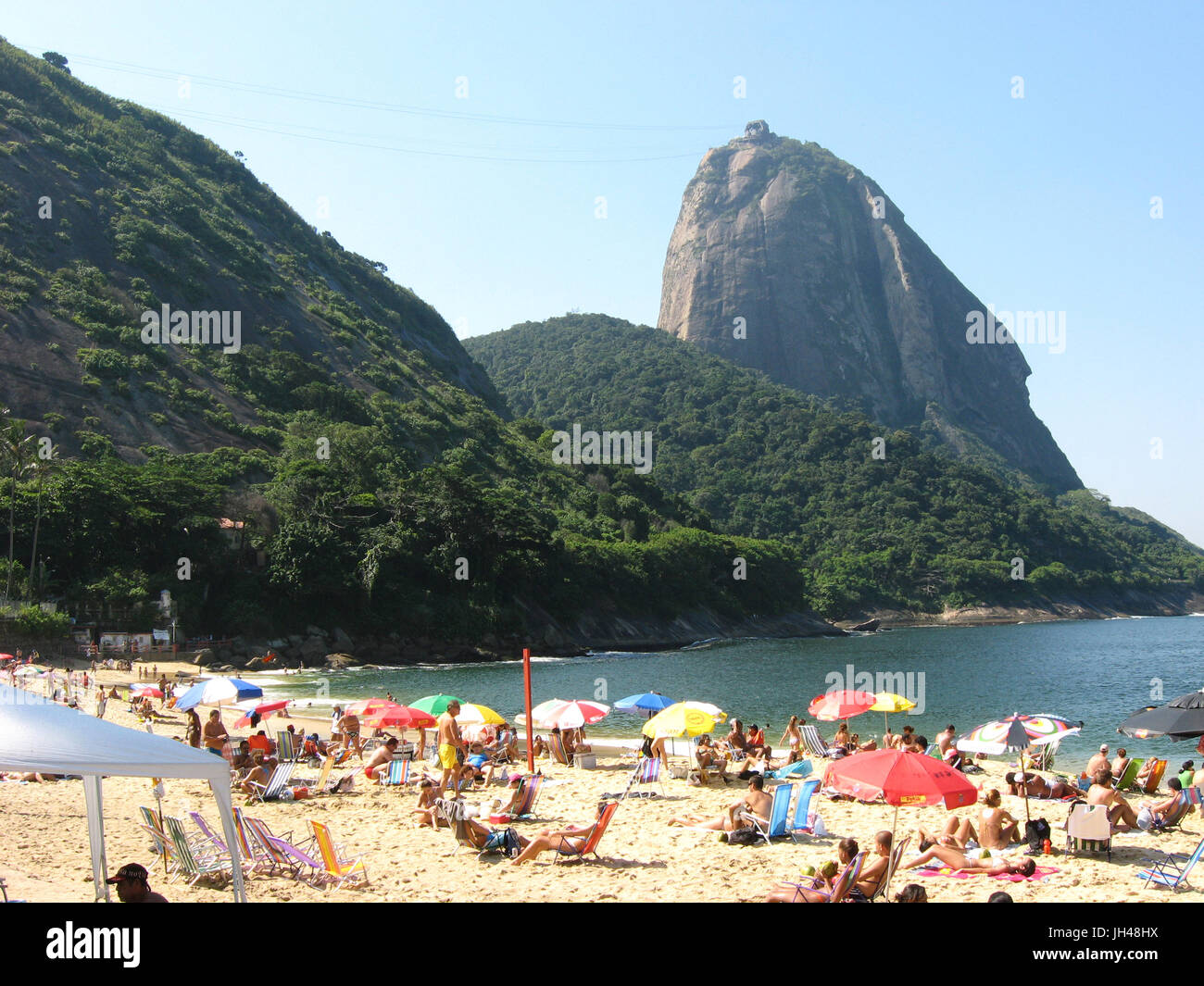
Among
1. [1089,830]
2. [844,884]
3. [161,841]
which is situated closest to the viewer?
[844,884]

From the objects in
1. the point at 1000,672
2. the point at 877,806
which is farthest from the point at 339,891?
the point at 1000,672

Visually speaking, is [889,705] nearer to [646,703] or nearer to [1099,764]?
[1099,764]

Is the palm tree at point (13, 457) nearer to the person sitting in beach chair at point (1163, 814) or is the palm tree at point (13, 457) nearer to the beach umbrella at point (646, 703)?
the beach umbrella at point (646, 703)

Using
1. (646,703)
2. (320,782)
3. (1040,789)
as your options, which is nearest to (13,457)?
(320,782)

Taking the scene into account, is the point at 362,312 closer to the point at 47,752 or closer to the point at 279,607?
the point at 279,607

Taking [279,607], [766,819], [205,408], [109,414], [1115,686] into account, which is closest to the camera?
[766,819]

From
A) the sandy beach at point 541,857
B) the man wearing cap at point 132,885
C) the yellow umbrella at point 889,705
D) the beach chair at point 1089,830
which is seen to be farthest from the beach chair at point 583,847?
the yellow umbrella at point 889,705
